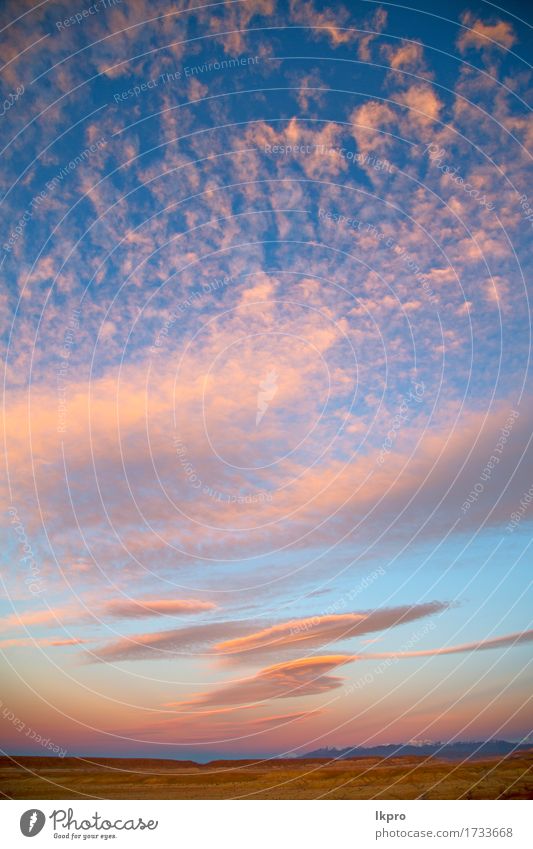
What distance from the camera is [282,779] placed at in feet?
115

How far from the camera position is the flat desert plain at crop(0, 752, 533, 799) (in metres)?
24.6

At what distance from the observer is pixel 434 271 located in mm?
23688

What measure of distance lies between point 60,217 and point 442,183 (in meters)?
14.4

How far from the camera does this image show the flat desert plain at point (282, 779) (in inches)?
970

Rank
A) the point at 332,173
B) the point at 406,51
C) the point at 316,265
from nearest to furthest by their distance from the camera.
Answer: the point at 406,51 < the point at 332,173 < the point at 316,265

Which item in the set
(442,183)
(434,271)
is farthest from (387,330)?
(442,183)
